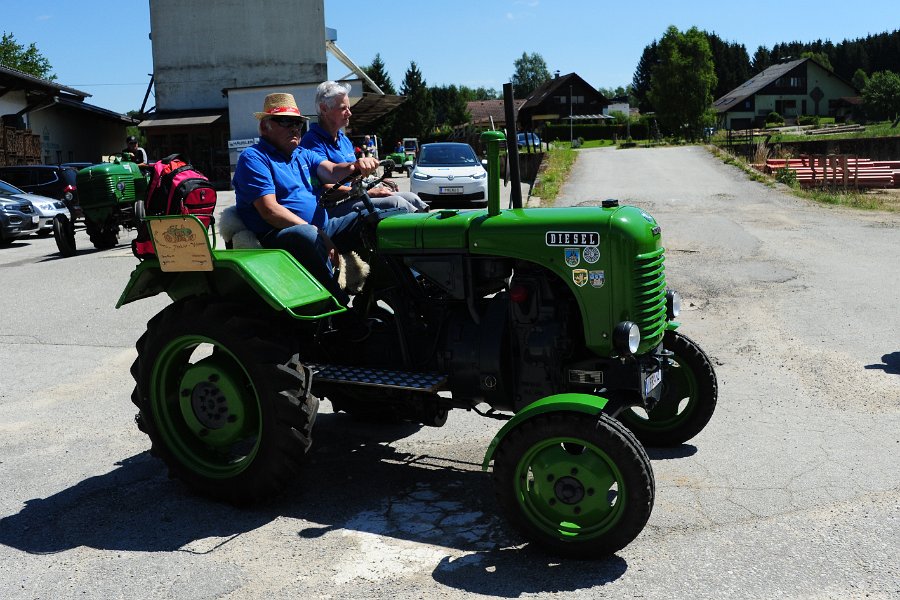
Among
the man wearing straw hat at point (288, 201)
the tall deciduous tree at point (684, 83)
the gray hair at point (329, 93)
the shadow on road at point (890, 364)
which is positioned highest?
the tall deciduous tree at point (684, 83)

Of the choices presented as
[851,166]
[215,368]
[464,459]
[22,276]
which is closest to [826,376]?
[464,459]

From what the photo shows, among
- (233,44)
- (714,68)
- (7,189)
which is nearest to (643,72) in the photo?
(714,68)

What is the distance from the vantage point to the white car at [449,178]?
66.5ft

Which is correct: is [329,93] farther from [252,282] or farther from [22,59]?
[22,59]

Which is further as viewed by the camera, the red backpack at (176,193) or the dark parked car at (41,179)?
the dark parked car at (41,179)

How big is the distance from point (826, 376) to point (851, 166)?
1976cm

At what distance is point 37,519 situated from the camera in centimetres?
461

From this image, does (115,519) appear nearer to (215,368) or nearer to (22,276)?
(215,368)

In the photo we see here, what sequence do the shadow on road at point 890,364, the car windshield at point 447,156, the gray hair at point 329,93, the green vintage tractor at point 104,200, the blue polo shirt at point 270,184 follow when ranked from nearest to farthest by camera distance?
the blue polo shirt at point 270,184 → the gray hair at point 329,93 → the shadow on road at point 890,364 → the green vintage tractor at point 104,200 → the car windshield at point 447,156

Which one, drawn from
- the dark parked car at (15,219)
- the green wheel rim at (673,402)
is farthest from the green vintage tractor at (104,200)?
the green wheel rim at (673,402)

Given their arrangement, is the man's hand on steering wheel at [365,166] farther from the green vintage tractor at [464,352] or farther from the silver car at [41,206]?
the silver car at [41,206]

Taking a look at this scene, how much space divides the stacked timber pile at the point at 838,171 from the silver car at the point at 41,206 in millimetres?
18542

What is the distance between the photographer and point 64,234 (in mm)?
15547

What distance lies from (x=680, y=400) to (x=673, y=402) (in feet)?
0.25
